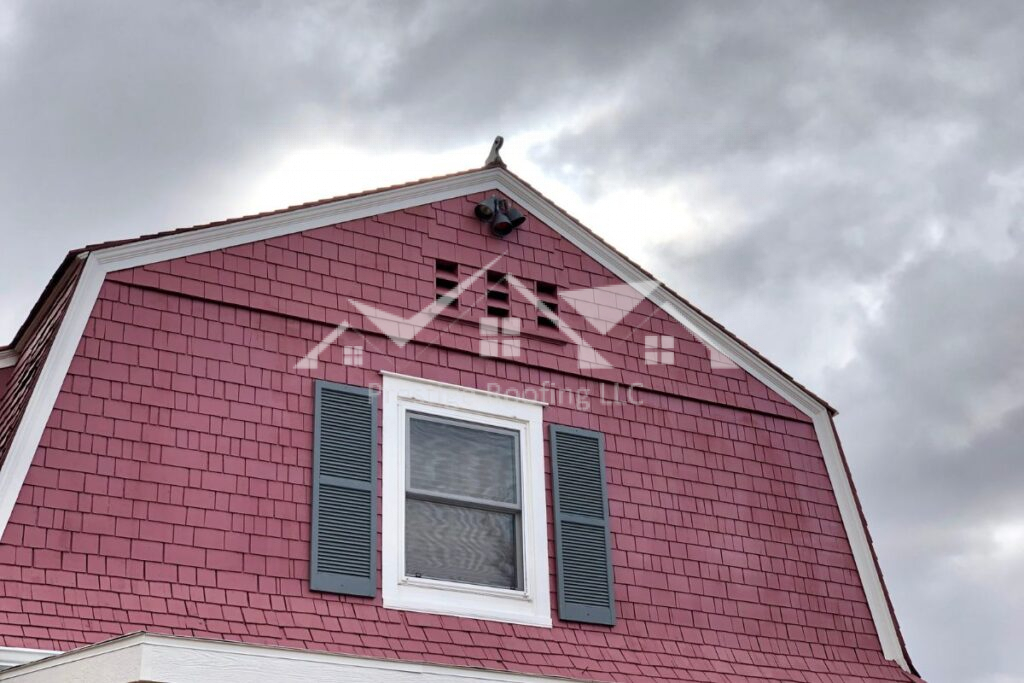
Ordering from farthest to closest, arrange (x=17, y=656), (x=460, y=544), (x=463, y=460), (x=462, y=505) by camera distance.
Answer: (x=463, y=460), (x=462, y=505), (x=460, y=544), (x=17, y=656)

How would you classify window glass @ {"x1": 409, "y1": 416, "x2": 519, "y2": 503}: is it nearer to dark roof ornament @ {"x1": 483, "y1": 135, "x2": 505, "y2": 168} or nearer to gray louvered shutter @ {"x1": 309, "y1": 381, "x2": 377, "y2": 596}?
gray louvered shutter @ {"x1": 309, "y1": 381, "x2": 377, "y2": 596}

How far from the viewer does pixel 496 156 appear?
32.2 ft

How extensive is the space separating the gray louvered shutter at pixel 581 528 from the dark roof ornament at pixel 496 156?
2.23m

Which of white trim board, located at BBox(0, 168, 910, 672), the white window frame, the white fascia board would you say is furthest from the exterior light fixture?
the white fascia board

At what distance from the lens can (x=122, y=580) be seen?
22.8 ft

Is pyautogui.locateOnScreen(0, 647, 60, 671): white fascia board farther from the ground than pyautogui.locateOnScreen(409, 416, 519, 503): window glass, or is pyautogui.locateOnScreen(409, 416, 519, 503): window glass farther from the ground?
pyautogui.locateOnScreen(409, 416, 519, 503): window glass

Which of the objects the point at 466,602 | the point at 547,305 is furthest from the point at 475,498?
the point at 547,305

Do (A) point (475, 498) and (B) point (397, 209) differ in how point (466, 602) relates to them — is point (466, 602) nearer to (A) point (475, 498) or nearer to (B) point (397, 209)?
(A) point (475, 498)

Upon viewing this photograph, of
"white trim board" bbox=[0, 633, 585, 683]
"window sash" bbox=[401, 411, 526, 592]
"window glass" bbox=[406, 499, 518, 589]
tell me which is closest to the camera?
"white trim board" bbox=[0, 633, 585, 683]

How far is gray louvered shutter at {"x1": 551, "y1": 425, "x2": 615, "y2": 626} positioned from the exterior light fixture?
1656mm

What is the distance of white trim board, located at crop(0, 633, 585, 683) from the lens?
5.68 m

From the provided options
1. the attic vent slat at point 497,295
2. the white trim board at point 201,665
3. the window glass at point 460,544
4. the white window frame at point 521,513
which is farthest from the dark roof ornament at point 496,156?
the white trim board at point 201,665

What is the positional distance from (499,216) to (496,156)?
61 cm

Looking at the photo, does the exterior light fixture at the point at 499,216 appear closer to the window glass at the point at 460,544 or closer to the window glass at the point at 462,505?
the window glass at the point at 462,505
